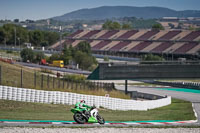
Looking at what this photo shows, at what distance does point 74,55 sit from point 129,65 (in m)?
58.4

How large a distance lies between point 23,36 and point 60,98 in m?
128

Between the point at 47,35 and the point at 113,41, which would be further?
the point at 47,35

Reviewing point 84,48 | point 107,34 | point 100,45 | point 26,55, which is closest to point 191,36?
point 100,45

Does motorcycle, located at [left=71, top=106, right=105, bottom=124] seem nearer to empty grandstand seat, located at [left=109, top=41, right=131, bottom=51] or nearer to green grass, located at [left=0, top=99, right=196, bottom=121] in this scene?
green grass, located at [left=0, top=99, right=196, bottom=121]

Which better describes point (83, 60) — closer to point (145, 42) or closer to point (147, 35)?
point (145, 42)

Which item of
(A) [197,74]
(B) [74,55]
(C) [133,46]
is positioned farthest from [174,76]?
(C) [133,46]

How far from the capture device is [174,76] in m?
47.4

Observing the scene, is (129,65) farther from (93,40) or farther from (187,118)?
(93,40)

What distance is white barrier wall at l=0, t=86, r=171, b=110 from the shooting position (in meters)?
29.0

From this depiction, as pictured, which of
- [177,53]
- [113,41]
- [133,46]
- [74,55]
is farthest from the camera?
[113,41]

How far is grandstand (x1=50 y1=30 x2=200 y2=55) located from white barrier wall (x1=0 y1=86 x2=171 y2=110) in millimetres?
78375

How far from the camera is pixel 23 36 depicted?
15550cm

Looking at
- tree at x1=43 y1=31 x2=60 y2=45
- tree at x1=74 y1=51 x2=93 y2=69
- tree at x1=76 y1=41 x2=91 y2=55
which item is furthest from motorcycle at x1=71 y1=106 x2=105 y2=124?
tree at x1=43 y1=31 x2=60 y2=45

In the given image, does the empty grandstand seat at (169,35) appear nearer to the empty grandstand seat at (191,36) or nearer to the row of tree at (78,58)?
the empty grandstand seat at (191,36)
